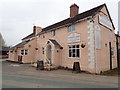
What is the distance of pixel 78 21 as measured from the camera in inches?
573

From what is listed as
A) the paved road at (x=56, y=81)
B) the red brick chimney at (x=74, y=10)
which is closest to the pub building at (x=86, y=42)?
the red brick chimney at (x=74, y=10)

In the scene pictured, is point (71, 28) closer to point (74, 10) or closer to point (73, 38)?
point (73, 38)

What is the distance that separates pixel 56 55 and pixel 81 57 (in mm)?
4122

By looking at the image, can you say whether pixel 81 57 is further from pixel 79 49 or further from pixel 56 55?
pixel 56 55

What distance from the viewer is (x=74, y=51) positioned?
14.9 meters

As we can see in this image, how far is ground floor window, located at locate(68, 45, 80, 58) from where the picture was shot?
14422 millimetres

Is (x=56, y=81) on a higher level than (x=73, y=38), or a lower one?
lower

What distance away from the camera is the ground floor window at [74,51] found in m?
14.4

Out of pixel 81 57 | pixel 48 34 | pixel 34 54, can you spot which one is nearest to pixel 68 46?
pixel 81 57

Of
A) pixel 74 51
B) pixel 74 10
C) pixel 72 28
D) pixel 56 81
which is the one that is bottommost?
pixel 56 81

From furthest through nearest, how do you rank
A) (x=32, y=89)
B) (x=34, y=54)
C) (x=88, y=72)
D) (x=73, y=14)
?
(x=34, y=54) → (x=73, y=14) → (x=88, y=72) → (x=32, y=89)

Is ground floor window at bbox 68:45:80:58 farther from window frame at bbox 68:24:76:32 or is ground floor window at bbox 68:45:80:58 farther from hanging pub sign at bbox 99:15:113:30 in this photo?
hanging pub sign at bbox 99:15:113:30

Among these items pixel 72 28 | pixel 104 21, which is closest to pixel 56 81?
pixel 72 28

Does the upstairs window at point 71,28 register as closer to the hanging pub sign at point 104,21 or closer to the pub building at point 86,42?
the pub building at point 86,42
